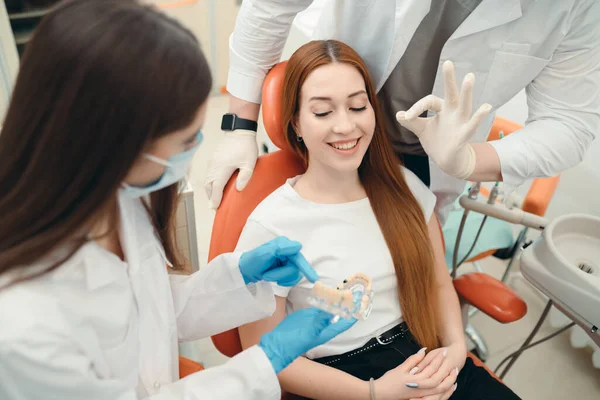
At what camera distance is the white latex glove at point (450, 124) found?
1.08 meters

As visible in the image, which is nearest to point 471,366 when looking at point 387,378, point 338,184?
point 387,378

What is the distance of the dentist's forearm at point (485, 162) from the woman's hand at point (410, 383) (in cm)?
51

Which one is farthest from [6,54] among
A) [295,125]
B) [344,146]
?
[344,146]

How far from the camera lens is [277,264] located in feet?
3.54

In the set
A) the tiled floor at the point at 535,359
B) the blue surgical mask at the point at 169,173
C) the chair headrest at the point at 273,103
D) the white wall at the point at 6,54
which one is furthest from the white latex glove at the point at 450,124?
the white wall at the point at 6,54

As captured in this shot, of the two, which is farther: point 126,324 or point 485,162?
point 485,162

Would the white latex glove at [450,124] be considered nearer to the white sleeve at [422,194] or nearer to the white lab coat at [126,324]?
the white sleeve at [422,194]

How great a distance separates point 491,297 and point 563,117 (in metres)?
0.56

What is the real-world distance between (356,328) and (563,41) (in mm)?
968

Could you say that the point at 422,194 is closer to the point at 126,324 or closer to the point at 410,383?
the point at 410,383

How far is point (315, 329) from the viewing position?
936mm

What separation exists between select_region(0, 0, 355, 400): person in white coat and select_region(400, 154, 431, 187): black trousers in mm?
962

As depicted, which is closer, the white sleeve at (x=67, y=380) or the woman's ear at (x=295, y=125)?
the white sleeve at (x=67, y=380)

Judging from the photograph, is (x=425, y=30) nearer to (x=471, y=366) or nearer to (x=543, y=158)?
(x=543, y=158)
